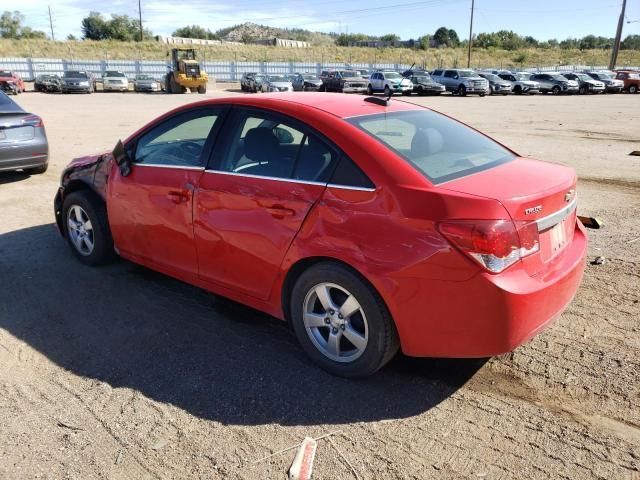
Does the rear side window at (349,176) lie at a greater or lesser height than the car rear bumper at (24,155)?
greater

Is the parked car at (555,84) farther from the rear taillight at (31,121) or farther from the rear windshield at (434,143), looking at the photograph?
the rear windshield at (434,143)

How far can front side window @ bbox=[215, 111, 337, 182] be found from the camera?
10.9ft

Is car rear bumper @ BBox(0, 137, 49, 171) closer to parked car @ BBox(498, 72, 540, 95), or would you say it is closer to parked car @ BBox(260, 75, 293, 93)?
parked car @ BBox(260, 75, 293, 93)

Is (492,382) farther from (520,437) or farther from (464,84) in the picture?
(464,84)

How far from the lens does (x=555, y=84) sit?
3978 cm

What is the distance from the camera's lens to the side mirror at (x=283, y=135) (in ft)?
11.7

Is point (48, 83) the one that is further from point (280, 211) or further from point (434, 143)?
point (434, 143)

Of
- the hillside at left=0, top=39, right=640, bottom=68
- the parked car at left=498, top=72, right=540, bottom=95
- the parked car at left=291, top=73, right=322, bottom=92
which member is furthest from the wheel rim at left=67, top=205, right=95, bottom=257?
the hillside at left=0, top=39, right=640, bottom=68

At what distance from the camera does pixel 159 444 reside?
2836 mm

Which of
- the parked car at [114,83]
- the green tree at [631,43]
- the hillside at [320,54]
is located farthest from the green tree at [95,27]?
the green tree at [631,43]

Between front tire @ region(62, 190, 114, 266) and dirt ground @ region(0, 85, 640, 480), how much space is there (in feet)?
0.89

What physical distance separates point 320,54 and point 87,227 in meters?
81.5

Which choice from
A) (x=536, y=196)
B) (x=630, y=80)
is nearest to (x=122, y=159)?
(x=536, y=196)

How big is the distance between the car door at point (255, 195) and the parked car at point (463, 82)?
36.5 meters
